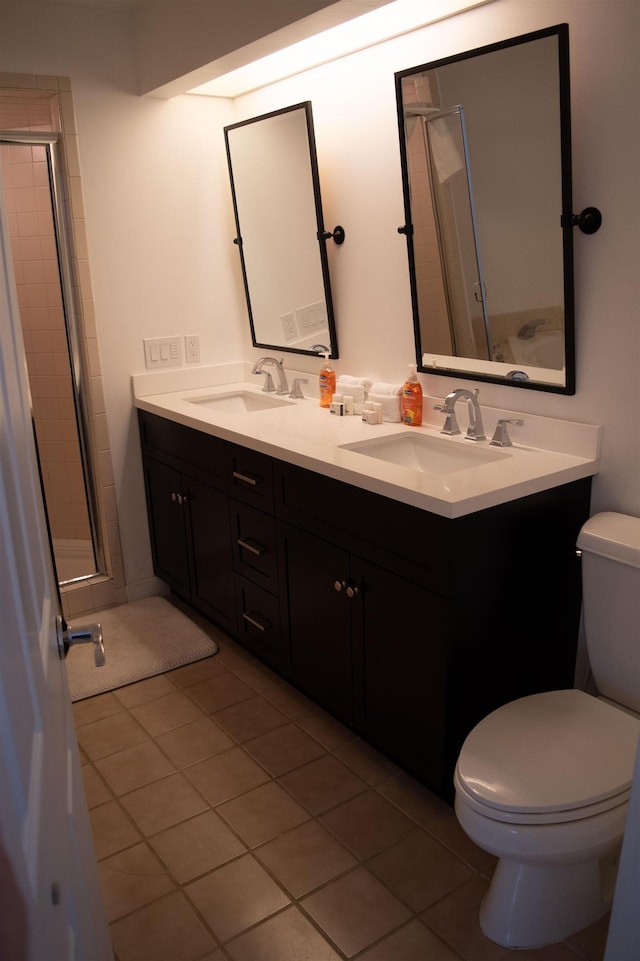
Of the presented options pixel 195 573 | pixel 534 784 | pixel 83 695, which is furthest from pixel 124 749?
pixel 534 784

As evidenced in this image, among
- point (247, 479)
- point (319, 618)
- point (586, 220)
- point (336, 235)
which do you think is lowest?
point (319, 618)

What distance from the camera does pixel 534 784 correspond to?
1519mm

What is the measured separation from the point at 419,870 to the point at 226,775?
64 cm

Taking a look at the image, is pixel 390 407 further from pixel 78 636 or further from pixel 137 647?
pixel 78 636

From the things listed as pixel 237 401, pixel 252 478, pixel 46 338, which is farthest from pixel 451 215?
pixel 46 338

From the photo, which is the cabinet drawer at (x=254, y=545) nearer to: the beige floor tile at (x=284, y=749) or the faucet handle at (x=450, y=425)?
the beige floor tile at (x=284, y=749)

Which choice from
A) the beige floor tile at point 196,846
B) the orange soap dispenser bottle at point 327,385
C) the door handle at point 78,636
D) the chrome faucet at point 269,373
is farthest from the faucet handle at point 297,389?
the door handle at point 78,636

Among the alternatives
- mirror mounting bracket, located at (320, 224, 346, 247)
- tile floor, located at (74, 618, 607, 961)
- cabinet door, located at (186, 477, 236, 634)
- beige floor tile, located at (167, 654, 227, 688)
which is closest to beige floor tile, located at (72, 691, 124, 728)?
tile floor, located at (74, 618, 607, 961)

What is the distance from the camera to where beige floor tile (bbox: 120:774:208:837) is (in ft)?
6.70

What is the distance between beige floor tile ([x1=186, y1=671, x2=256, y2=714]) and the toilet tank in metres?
1.22

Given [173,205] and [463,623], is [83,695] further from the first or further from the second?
[173,205]

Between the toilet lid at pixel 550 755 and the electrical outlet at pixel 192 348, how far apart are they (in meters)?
2.04

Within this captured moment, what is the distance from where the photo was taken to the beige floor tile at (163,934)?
1657 mm

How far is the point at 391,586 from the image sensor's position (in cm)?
196
